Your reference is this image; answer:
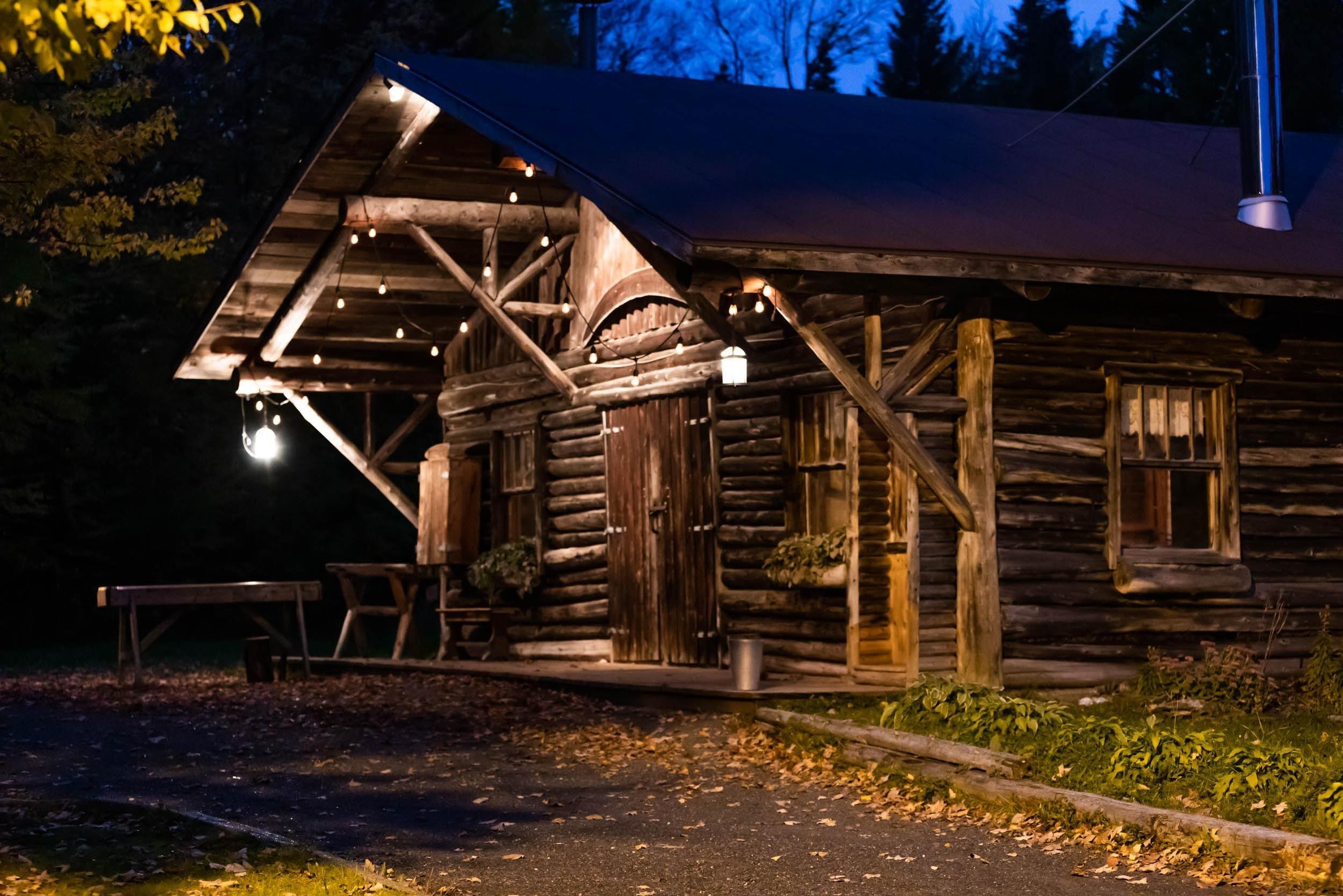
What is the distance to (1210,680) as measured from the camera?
519 inches

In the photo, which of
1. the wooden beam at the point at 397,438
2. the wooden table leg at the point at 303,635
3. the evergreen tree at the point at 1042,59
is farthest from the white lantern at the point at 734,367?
the evergreen tree at the point at 1042,59

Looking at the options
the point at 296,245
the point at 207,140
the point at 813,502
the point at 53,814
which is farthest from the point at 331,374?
the point at 53,814

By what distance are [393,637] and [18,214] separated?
62.1 ft

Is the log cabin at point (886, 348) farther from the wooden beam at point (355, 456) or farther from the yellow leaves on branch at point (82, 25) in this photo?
the yellow leaves on branch at point (82, 25)

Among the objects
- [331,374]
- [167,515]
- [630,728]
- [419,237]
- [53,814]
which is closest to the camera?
[53,814]

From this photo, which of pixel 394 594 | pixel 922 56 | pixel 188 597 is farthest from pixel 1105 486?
pixel 922 56

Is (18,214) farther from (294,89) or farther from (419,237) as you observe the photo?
(294,89)

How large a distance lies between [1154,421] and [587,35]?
1173 centimetres

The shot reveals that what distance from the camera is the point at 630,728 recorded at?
13.1 meters

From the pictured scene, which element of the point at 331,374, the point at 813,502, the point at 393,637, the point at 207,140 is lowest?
the point at 393,637

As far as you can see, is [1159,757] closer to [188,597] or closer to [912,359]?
[912,359]

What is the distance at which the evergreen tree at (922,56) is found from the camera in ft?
151

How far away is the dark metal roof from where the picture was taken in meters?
11.9

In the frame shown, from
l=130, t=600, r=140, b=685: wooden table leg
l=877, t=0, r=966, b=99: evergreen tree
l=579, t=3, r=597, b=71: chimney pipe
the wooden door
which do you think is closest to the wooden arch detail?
the wooden door
